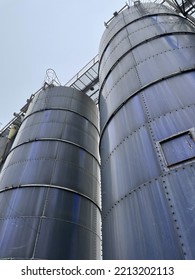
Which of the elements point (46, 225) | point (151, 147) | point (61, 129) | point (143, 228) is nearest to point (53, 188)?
point (46, 225)

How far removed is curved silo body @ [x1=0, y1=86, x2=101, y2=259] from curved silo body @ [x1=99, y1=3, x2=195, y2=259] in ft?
8.57

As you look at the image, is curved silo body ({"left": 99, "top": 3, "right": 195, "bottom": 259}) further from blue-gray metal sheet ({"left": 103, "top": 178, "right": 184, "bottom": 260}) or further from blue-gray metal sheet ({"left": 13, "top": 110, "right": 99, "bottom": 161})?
blue-gray metal sheet ({"left": 13, "top": 110, "right": 99, "bottom": 161})

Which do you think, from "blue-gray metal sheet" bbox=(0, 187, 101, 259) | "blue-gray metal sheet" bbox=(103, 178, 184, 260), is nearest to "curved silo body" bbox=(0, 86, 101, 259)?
"blue-gray metal sheet" bbox=(0, 187, 101, 259)

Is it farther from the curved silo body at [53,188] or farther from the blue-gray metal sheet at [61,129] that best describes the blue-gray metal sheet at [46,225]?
the blue-gray metal sheet at [61,129]

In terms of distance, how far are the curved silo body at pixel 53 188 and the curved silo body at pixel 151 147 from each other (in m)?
2.61

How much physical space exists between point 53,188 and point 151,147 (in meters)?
4.87

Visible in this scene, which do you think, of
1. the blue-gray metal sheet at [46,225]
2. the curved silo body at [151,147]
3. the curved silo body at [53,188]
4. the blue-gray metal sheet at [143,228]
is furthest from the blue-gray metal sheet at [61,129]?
the blue-gray metal sheet at [143,228]

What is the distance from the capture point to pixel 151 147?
496 centimetres

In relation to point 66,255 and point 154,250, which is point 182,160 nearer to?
point 154,250

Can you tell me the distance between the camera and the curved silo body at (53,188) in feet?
23.5

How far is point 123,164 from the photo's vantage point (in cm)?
545

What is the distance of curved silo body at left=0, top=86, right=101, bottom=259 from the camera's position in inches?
283

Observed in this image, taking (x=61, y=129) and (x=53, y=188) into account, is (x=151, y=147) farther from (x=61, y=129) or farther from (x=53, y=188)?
(x=61, y=129)

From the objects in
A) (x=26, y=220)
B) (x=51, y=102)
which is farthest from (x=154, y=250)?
(x=51, y=102)
